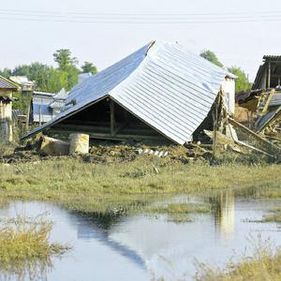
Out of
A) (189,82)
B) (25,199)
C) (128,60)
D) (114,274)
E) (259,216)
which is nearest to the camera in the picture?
(114,274)

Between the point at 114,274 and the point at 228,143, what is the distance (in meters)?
17.6

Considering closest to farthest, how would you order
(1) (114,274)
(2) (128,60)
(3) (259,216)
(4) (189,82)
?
1. (1) (114,274)
2. (3) (259,216)
3. (4) (189,82)
4. (2) (128,60)

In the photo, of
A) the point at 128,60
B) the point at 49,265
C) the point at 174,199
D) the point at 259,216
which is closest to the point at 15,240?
the point at 49,265

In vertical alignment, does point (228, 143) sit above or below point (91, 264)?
above

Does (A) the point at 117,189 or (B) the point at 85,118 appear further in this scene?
(B) the point at 85,118

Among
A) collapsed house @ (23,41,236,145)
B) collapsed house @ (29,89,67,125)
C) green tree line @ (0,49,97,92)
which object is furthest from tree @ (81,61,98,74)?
collapsed house @ (23,41,236,145)

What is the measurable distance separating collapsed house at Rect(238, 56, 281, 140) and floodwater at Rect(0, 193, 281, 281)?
16997 millimetres

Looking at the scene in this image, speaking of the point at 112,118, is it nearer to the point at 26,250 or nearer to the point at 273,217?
the point at 273,217

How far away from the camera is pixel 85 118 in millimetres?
30641

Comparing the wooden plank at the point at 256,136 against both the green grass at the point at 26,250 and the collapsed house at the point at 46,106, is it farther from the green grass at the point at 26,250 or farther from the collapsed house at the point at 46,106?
the collapsed house at the point at 46,106

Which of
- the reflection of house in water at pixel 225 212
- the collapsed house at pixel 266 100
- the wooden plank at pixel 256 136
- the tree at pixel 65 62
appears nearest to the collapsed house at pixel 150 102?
the wooden plank at pixel 256 136

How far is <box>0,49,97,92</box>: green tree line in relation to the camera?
85.3 m

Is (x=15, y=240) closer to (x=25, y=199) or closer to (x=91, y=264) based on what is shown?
(x=91, y=264)

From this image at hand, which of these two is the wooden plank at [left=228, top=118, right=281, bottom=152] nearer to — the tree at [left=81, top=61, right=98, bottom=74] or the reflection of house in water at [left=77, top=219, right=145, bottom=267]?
the reflection of house in water at [left=77, top=219, right=145, bottom=267]
